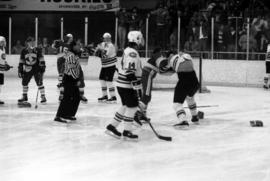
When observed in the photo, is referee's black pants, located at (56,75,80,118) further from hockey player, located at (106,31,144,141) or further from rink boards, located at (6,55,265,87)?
rink boards, located at (6,55,265,87)

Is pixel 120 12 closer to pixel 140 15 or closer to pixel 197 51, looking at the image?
pixel 140 15

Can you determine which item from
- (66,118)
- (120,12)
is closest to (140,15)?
(120,12)

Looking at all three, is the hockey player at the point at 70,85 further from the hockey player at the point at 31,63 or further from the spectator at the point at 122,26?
the spectator at the point at 122,26

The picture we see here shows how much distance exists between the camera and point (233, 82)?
1546 cm

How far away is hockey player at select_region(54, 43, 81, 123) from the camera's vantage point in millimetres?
8430

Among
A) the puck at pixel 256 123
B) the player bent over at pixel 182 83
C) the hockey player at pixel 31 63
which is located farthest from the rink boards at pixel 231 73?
the player bent over at pixel 182 83

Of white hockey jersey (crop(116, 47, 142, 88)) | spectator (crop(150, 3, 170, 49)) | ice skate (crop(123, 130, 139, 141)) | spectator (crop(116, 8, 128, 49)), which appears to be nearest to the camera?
white hockey jersey (crop(116, 47, 142, 88))

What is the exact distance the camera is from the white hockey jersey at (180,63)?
26.2 feet

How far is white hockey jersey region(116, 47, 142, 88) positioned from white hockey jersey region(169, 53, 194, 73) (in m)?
1.18

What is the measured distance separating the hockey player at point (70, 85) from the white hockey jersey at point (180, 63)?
1459 mm

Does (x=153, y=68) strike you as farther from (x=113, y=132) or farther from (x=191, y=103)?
(x=113, y=132)

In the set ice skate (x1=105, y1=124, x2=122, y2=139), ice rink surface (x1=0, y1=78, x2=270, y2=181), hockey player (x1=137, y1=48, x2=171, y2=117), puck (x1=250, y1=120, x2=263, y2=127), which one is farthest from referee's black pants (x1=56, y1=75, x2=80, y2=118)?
puck (x1=250, y1=120, x2=263, y2=127)

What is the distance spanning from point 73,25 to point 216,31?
443 centimetres

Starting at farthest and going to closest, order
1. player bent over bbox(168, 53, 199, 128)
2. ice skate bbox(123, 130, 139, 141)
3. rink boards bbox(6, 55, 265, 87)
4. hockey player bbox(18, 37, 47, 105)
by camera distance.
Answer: rink boards bbox(6, 55, 265, 87) < hockey player bbox(18, 37, 47, 105) < player bent over bbox(168, 53, 199, 128) < ice skate bbox(123, 130, 139, 141)
